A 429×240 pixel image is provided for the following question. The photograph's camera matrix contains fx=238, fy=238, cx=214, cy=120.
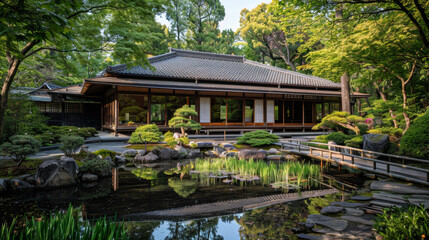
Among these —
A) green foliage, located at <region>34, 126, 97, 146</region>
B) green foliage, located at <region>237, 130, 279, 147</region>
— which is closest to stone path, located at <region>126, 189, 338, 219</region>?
green foliage, located at <region>237, 130, 279, 147</region>

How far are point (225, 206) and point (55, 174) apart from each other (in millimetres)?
4386

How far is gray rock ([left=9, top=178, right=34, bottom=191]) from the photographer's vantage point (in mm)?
5539

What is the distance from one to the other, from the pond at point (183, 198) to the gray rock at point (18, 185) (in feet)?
1.18

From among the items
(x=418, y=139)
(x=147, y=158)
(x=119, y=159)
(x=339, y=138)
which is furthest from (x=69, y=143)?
(x=339, y=138)

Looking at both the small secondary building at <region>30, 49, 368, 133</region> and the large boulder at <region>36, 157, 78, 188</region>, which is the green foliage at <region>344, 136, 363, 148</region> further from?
the large boulder at <region>36, 157, 78, 188</region>

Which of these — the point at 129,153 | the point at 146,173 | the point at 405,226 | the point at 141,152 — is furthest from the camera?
the point at 141,152

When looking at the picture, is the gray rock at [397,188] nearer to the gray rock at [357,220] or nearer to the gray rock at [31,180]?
the gray rock at [357,220]

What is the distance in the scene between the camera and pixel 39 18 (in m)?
2.70

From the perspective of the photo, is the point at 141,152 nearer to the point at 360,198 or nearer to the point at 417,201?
the point at 360,198

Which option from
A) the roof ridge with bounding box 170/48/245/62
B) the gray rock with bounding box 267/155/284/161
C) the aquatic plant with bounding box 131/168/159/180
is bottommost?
the aquatic plant with bounding box 131/168/159/180

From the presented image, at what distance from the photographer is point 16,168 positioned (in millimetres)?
6629

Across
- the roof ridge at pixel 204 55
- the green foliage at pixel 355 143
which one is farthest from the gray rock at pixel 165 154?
the roof ridge at pixel 204 55

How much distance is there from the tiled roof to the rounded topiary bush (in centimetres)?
1239

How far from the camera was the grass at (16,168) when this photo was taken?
20.4ft
